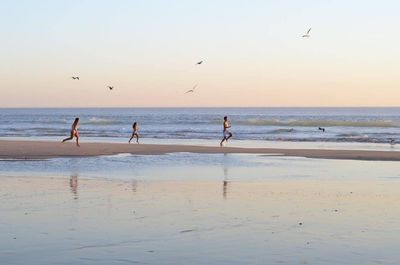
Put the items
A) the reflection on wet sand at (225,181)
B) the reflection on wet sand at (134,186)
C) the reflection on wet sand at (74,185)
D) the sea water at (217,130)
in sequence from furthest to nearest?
the sea water at (217,130) < the reflection on wet sand at (134,186) < the reflection on wet sand at (225,181) < the reflection on wet sand at (74,185)

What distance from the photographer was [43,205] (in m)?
12.0

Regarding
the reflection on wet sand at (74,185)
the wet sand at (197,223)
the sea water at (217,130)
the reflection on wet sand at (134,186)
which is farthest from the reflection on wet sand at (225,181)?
the sea water at (217,130)

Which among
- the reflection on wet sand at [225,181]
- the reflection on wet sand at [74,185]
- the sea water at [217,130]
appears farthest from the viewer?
the sea water at [217,130]

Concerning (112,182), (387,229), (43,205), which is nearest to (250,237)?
(387,229)

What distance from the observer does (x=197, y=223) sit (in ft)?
34.1

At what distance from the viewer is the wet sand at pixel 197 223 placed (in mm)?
8391

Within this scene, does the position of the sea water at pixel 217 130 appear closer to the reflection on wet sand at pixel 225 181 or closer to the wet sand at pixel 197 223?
the reflection on wet sand at pixel 225 181

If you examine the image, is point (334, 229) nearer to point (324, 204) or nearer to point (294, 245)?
point (294, 245)

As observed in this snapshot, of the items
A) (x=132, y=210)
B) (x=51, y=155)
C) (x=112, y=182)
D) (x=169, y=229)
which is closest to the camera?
A: (x=169, y=229)

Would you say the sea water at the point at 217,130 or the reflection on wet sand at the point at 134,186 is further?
the sea water at the point at 217,130

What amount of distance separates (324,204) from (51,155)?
47.8 feet

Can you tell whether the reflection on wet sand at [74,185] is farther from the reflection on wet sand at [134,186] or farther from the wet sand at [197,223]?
the reflection on wet sand at [134,186]

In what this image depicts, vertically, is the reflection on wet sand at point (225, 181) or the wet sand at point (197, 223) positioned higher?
the reflection on wet sand at point (225, 181)

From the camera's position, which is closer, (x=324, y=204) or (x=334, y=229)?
(x=334, y=229)
